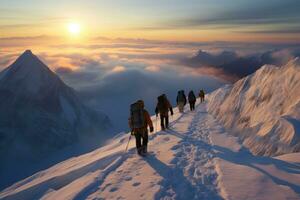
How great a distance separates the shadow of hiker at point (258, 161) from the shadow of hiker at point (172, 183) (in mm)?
2156

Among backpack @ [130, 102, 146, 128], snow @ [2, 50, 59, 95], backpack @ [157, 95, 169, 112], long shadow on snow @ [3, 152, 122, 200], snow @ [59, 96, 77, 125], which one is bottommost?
long shadow on snow @ [3, 152, 122, 200]

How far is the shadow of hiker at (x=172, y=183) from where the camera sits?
25.0 ft

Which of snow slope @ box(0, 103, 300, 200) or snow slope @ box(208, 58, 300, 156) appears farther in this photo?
snow slope @ box(208, 58, 300, 156)

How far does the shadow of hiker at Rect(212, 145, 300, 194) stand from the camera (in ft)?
25.6

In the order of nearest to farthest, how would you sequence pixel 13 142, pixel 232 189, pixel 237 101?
pixel 232 189, pixel 237 101, pixel 13 142

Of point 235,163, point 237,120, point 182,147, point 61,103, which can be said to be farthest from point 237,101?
point 61,103

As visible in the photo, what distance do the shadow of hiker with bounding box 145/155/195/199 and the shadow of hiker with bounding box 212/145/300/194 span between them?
7.07 ft

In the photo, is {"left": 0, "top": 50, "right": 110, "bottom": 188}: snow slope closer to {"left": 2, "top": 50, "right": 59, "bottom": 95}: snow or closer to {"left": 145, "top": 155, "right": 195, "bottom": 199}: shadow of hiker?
{"left": 2, "top": 50, "right": 59, "bottom": 95}: snow

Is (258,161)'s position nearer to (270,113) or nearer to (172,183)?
(172,183)

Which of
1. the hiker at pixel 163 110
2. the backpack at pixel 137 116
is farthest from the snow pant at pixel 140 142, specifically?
the hiker at pixel 163 110

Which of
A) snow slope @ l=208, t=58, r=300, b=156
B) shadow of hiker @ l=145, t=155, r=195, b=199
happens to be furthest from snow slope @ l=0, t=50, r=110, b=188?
shadow of hiker @ l=145, t=155, r=195, b=199

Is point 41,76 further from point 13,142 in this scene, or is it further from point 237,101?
point 237,101

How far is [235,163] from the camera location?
985 centimetres

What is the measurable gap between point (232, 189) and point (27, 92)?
587 ft
